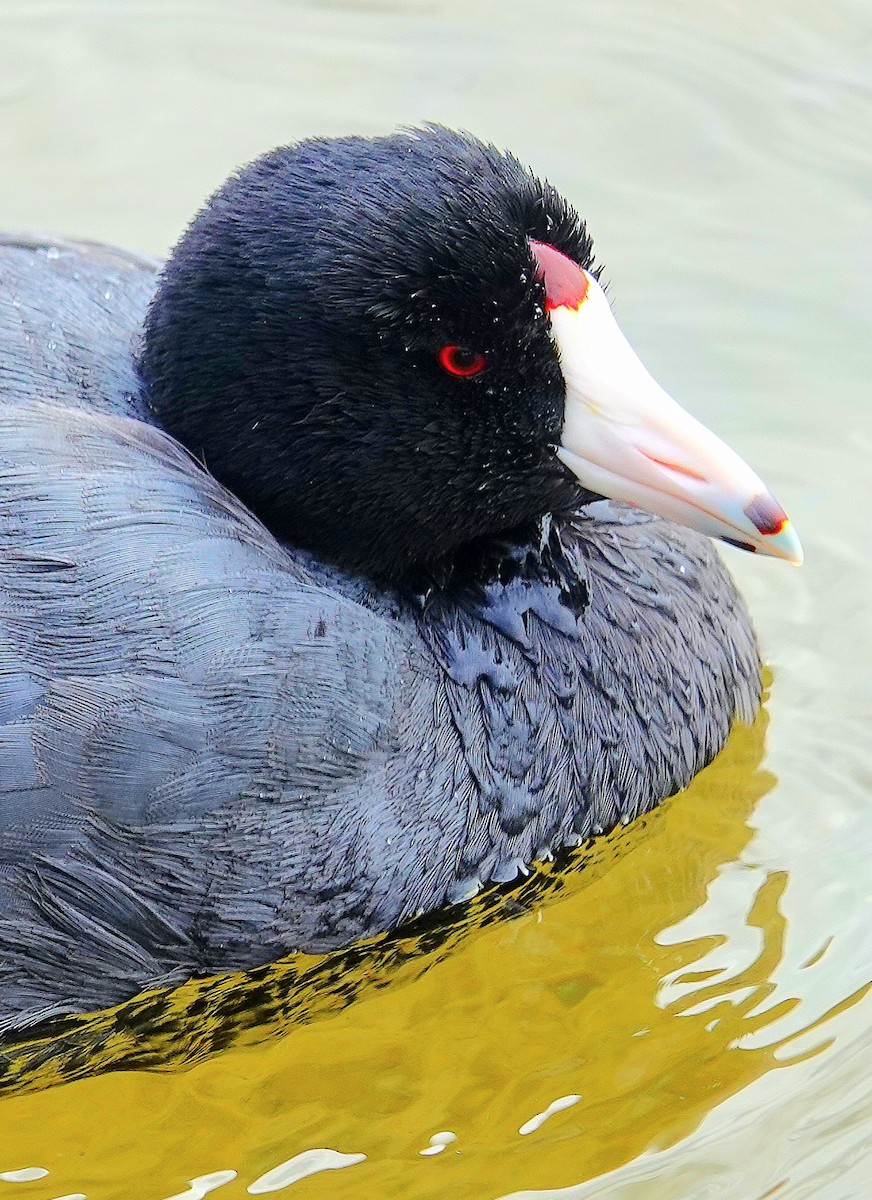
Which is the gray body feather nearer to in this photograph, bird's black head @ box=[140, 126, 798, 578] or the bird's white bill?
bird's black head @ box=[140, 126, 798, 578]

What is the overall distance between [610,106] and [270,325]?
3.00 meters

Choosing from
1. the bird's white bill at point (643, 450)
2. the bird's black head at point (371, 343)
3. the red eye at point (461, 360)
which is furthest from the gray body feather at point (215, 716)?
the red eye at point (461, 360)

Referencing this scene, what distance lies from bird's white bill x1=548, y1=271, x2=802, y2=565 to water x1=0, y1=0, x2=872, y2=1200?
792 millimetres

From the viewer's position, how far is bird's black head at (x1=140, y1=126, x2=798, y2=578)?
309 cm

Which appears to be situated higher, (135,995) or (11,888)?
(11,888)

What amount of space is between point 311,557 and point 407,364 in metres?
0.42

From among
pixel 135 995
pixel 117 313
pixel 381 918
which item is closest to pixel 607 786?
pixel 381 918

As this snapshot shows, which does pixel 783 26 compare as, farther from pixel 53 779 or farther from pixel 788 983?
pixel 53 779

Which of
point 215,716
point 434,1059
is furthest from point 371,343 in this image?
point 434,1059

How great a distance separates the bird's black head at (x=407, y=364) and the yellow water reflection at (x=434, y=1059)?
0.78 m

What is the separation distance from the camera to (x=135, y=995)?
3.15 m

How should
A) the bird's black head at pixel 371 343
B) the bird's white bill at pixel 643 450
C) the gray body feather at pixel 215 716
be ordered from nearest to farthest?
the gray body feather at pixel 215 716 → the bird's black head at pixel 371 343 → the bird's white bill at pixel 643 450

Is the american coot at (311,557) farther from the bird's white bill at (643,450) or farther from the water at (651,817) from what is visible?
the water at (651,817)

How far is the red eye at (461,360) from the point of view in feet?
10.3
